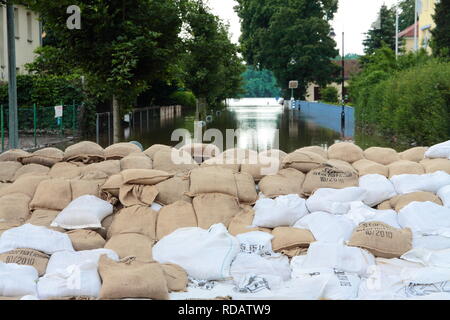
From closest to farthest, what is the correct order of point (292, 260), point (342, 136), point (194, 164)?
point (292, 260)
point (194, 164)
point (342, 136)

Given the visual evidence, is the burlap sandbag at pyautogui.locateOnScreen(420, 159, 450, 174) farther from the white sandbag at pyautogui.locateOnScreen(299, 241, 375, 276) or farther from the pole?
the pole

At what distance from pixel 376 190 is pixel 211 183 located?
1402 millimetres

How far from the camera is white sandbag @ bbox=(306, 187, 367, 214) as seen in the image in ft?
17.5

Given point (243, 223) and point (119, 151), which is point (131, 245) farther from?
point (119, 151)

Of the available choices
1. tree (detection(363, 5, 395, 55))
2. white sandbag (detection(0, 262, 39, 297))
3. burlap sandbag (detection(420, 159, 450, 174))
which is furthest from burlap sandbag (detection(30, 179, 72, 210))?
tree (detection(363, 5, 395, 55))

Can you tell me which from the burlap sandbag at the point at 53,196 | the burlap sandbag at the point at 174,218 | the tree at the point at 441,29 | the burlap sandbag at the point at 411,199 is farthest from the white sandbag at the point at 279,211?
the tree at the point at 441,29

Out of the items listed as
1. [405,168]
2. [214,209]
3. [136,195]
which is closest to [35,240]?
[136,195]

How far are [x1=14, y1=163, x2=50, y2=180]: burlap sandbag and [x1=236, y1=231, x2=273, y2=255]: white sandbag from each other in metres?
2.18

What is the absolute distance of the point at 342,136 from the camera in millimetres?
30438

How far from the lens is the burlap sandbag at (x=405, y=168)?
609cm

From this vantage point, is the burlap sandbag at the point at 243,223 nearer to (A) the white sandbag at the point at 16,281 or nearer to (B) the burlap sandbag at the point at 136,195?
(B) the burlap sandbag at the point at 136,195

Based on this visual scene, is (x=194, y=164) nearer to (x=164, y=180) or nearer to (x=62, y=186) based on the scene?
(x=164, y=180)

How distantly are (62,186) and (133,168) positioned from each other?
643mm
